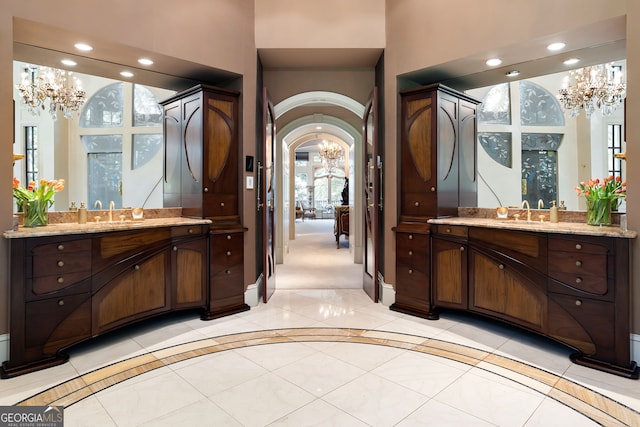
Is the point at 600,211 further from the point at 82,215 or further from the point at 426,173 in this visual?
the point at 82,215

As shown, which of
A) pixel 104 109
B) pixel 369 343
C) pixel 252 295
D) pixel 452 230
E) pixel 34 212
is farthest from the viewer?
pixel 252 295

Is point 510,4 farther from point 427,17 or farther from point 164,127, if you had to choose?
point 164,127

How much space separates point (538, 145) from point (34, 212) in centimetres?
432

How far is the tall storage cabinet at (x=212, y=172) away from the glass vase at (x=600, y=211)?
9.94ft

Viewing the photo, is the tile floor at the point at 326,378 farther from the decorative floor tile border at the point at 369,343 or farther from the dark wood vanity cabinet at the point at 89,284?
the dark wood vanity cabinet at the point at 89,284

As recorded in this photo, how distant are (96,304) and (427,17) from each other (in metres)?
3.76

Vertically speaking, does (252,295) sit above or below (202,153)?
below

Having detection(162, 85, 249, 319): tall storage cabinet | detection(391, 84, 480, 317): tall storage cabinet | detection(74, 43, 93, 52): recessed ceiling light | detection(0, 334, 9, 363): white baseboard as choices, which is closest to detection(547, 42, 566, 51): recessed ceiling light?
detection(391, 84, 480, 317): tall storage cabinet

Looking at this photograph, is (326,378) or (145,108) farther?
(145,108)

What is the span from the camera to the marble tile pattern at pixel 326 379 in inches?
72.1

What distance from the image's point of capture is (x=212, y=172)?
11.4ft

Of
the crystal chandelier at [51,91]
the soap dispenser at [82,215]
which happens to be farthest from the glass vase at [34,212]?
the crystal chandelier at [51,91]

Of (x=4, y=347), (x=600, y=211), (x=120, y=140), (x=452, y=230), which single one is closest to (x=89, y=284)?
(x=4, y=347)

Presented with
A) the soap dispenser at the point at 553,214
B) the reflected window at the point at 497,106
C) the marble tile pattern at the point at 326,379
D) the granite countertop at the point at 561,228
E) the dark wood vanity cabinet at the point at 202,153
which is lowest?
the marble tile pattern at the point at 326,379
